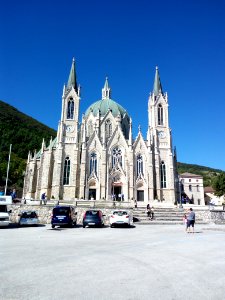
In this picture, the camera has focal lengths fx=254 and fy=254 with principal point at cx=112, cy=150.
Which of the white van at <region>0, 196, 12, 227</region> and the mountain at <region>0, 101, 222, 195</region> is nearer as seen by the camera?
the white van at <region>0, 196, 12, 227</region>

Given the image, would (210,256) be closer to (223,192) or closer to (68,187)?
(68,187)

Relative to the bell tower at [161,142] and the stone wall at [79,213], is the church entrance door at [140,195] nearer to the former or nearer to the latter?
the bell tower at [161,142]

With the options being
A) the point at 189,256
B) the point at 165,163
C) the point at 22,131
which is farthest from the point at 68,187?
the point at 22,131

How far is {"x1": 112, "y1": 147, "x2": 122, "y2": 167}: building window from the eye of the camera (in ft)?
161

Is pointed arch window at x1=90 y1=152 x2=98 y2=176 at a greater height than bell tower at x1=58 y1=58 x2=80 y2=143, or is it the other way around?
bell tower at x1=58 y1=58 x2=80 y2=143

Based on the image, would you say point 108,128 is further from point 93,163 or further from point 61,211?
point 61,211

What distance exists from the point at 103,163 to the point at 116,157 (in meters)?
3.58

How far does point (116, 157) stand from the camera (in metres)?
49.9

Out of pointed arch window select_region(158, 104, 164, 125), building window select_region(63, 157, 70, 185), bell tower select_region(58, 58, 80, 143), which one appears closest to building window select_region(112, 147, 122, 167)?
bell tower select_region(58, 58, 80, 143)

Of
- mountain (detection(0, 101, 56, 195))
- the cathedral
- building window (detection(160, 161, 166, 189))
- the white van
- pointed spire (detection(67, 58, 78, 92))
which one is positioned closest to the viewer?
the white van

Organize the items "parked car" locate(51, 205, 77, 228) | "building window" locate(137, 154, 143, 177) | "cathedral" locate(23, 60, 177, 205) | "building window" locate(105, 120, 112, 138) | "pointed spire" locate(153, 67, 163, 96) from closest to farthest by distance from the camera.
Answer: "parked car" locate(51, 205, 77, 228) → "cathedral" locate(23, 60, 177, 205) → "building window" locate(137, 154, 143, 177) → "pointed spire" locate(153, 67, 163, 96) → "building window" locate(105, 120, 112, 138)

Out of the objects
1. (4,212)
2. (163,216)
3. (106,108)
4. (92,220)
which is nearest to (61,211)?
(92,220)

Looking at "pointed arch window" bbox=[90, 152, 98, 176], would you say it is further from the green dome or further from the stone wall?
the stone wall

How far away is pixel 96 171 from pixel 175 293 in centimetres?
4303
